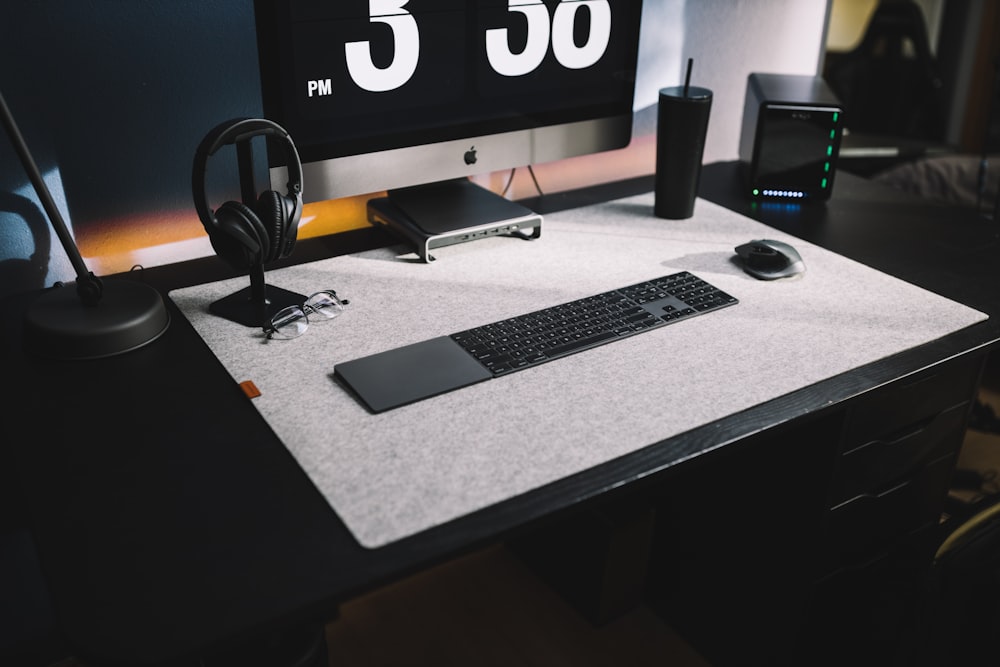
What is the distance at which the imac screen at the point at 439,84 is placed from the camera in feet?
3.79

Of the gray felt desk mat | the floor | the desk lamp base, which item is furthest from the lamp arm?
the floor

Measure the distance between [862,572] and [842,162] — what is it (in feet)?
6.34

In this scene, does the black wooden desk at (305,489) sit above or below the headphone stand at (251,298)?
below

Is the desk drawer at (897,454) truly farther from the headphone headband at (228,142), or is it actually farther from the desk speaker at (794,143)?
the headphone headband at (228,142)

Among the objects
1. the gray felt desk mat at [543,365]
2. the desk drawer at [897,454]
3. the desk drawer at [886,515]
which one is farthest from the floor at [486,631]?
the gray felt desk mat at [543,365]

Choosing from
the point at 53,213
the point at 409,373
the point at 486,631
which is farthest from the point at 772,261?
the point at 53,213

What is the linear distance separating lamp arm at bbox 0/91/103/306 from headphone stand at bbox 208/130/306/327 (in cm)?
16

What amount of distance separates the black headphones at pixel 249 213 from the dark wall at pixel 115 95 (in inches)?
10.2

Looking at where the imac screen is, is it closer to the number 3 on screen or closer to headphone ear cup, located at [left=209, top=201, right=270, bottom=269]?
the number 3 on screen

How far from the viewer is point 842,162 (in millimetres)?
2893

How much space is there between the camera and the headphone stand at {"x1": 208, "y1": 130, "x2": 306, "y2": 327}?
1.11 meters

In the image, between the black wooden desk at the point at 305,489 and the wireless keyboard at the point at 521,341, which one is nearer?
the black wooden desk at the point at 305,489

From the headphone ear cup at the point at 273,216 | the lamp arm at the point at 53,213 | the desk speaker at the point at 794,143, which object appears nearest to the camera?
the lamp arm at the point at 53,213

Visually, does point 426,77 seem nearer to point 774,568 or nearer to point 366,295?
point 366,295
